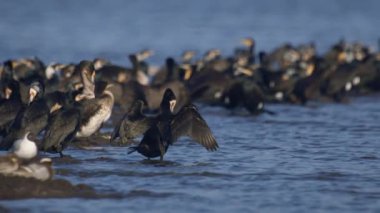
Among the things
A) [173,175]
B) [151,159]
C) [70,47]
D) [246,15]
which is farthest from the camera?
[246,15]

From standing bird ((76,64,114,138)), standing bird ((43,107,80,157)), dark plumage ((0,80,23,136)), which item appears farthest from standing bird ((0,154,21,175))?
dark plumage ((0,80,23,136))

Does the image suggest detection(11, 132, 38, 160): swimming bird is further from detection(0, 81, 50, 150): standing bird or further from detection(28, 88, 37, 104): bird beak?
detection(28, 88, 37, 104): bird beak

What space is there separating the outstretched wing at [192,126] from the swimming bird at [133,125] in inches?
16.1

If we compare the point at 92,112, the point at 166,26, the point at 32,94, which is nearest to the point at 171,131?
the point at 92,112

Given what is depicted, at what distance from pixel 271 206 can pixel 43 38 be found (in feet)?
109

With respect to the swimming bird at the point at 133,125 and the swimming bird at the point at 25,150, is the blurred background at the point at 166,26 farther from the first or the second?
the swimming bird at the point at 25,150

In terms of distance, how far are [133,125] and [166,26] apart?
132 feet

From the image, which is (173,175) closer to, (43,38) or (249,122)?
(249,122)

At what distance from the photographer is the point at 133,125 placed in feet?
48.4

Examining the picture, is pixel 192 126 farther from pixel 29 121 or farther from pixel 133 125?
pixel 29 121

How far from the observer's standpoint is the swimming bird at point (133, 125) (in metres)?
14.6

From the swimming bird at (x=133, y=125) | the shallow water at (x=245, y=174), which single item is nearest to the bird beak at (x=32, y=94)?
the shallow water at (x=245, y=174)

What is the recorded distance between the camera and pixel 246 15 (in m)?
66.8

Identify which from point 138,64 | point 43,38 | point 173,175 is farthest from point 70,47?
point 173,175
